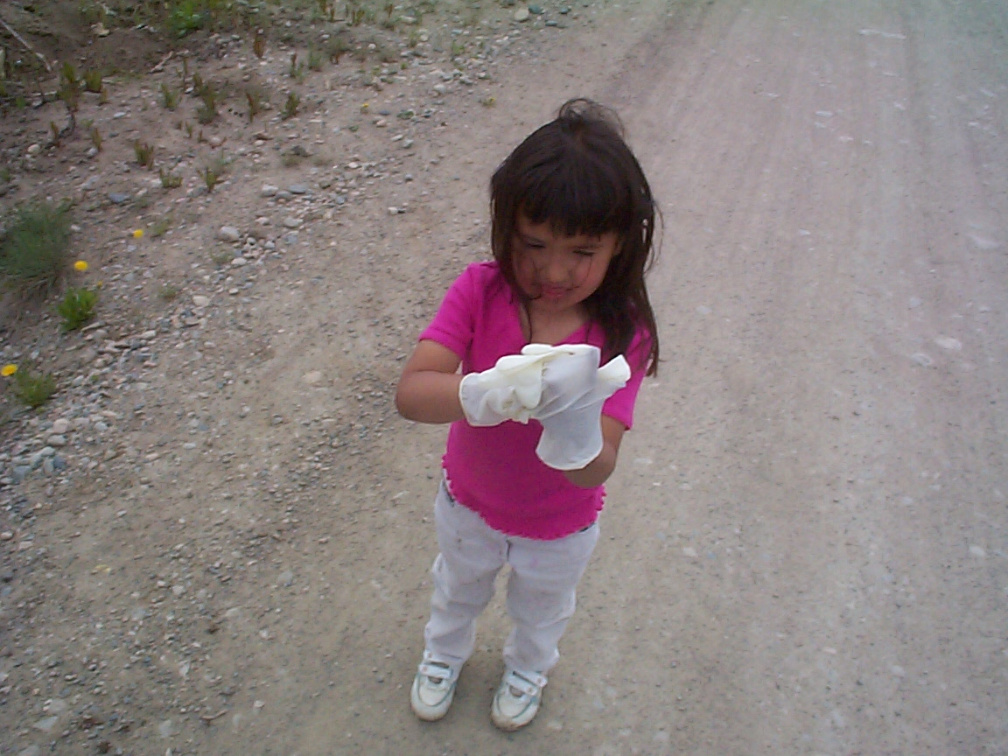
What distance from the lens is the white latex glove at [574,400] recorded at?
1.21 meters

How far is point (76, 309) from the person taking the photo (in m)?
3.15

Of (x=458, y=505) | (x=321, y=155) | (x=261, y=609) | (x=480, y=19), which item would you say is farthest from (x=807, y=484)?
(x=480, y=19)

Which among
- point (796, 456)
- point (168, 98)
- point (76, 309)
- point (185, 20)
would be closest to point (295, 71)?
point (168, 98)

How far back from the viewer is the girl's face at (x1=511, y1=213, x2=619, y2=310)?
1.42 metres

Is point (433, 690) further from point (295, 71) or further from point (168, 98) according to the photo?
point (295, 71)

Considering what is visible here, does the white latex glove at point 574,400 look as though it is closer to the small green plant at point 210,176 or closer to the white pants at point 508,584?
the white pants at point 508,584

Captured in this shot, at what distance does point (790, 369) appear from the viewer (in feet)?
10.6

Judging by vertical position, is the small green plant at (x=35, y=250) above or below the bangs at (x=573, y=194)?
below

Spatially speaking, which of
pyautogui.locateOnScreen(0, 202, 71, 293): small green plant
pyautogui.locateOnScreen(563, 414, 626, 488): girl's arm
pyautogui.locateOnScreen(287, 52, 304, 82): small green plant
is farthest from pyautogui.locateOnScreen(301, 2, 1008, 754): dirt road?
pyautogui.locateOnScreen(0, 202, 71, 293): small green plant

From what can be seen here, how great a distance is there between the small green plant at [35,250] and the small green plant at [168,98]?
1023mm

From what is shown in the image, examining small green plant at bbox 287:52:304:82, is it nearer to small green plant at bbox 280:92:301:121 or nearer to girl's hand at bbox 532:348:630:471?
small green plant at bbox 280:92:301:121

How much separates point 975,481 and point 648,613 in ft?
4.23

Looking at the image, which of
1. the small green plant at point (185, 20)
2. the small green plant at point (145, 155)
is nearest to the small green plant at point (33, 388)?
the small green plant at point (145, 155)

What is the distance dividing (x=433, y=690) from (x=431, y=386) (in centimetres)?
99
